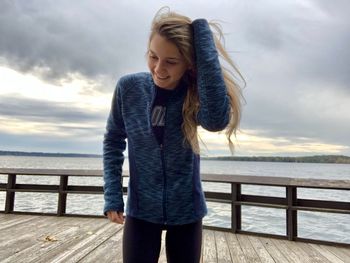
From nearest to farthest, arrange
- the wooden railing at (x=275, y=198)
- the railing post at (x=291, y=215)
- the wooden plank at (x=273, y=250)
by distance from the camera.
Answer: the wooden plank at (x=273, y=250) < the wooden railing at (x=275, y=198) < the railing post at (x=291, y=215)

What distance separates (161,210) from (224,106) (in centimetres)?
40

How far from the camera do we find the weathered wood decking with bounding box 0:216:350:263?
3.48 m

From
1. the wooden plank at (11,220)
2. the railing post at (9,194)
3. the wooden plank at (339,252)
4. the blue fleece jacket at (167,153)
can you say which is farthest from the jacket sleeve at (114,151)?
the railing post at (9,194)

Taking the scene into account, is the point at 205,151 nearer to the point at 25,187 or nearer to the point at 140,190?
the point at 140,190

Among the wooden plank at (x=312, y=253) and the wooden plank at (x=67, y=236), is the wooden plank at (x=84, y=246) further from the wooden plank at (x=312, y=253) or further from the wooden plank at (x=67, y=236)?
the wooden plank at (x=312, y=253)

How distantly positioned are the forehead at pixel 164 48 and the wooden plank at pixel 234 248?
9.95ft

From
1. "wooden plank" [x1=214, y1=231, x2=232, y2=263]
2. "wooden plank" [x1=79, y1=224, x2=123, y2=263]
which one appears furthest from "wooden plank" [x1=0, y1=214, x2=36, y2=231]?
"wooden plank" [x1=214, y1=231, x2=232, y2=263]

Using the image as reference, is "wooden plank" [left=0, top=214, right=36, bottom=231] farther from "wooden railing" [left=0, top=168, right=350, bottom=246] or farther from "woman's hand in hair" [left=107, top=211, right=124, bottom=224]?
"woman's hand in hair" [left=107, top=211, right=124, bottom=224]

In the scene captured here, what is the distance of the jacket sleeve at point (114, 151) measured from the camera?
1.13m

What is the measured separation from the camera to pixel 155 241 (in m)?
1.10

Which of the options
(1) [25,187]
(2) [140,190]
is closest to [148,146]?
(2) [140,190]

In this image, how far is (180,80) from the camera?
1.13m

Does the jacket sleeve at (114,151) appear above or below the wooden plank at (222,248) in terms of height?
above

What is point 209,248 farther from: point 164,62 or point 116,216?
point 164,62
